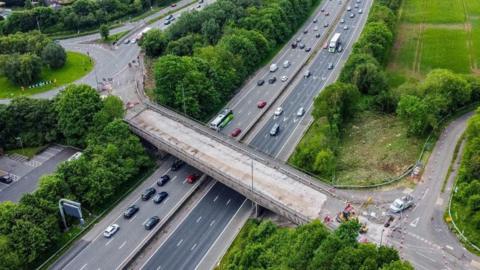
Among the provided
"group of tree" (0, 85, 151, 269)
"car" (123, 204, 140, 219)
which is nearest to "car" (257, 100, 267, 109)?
"group of tree" (0, 85, 151, 269)

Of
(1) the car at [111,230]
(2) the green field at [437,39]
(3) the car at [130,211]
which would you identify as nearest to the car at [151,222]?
(3) the car at [130,211]

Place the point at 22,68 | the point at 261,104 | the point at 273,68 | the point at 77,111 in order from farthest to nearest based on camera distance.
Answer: the point at 273,68 → the point at 22,68 → the point at 261,104 → the point at 77,111

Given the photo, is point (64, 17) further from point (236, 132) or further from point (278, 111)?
point (278, 111)

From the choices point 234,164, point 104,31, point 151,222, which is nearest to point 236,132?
point 234,164

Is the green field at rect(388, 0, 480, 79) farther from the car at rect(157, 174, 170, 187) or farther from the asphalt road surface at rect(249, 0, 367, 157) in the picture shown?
the car at rect(157, 174, 170, 187)

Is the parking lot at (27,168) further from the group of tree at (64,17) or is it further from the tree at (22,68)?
the group of tree at (64,17)

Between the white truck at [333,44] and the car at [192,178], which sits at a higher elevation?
the white truck at [333,44]
